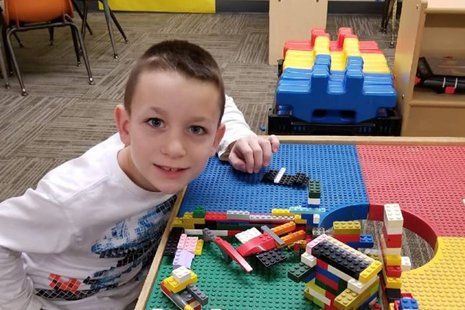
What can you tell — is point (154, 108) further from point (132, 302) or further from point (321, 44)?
point (321, 44)

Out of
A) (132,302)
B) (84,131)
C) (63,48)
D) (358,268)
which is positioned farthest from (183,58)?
(63,48)

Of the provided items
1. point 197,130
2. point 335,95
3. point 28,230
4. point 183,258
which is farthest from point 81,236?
point 335,95

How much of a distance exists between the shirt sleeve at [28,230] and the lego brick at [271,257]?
1.19 ft

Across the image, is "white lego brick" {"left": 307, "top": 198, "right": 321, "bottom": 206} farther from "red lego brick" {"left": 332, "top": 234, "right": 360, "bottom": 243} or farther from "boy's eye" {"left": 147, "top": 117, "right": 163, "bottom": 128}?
"boy's eye" {"left": 147, "top": 117, "right": 163, "bottom": 128}

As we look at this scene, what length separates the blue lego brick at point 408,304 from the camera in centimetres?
75

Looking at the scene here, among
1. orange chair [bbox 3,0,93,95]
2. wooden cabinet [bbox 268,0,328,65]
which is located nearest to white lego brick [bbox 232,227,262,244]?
orange chair [bbox 3,0,93,95]

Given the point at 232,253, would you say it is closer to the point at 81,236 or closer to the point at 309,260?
the point at 309,260

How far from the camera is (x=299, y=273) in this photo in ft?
2.61

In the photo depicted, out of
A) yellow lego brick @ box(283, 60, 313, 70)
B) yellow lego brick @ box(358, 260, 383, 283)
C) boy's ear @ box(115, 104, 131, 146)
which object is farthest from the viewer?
yellow lego brick @ box(283, 60, 313, 70)

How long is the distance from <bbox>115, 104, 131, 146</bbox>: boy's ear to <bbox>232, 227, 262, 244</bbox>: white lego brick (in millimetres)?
271

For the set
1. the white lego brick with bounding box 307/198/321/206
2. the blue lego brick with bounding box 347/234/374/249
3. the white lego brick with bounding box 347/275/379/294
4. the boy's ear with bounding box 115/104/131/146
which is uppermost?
the boy's ear with bounding box 115/104/131/146

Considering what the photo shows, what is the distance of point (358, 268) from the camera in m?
0.73

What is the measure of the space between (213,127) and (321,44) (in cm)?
137

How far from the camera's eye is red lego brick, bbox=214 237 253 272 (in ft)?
2.85
